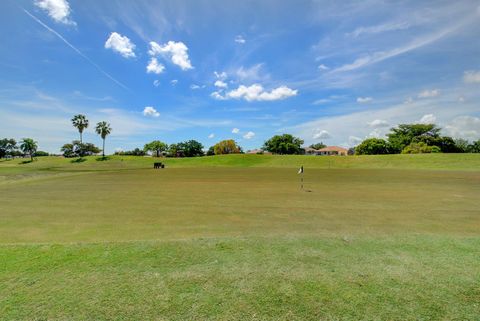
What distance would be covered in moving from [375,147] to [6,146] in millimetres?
137550

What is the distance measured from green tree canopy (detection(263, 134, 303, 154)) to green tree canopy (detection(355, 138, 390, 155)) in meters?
24.4

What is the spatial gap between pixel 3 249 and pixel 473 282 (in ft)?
29.2

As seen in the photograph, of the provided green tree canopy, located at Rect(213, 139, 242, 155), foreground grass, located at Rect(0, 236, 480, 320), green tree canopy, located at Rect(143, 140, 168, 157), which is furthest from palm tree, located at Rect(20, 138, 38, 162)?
foreground grass, located at Rect(0, 236, 480, 320)

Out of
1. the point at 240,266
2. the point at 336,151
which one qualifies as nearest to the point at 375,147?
the point at 336,151

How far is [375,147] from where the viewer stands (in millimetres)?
79312

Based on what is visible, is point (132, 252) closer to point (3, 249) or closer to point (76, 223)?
point (3, 249)

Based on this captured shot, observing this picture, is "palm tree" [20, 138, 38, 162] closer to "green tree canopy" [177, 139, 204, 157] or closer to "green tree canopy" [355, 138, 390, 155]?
"green tree canopy" [177, 139, 204, 157]

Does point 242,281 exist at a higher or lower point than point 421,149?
lower

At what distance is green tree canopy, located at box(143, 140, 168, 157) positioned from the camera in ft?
373

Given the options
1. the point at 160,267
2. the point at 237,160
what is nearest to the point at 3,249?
the point at 160,267

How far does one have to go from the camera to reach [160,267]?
4582mm

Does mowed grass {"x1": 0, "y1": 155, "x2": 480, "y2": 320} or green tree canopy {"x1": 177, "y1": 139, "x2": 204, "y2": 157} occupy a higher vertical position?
green tree canopy {"x1": 177, "y1": 139, "x2": 204, "y2": 157}

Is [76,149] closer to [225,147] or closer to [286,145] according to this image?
[225,147]

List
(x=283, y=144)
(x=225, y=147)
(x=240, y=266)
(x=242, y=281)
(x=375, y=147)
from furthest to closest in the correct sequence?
(x=225, y=147), (x=283, y=144), (x=375, y=147), (x=240, y=266), (x=242, y=281)
